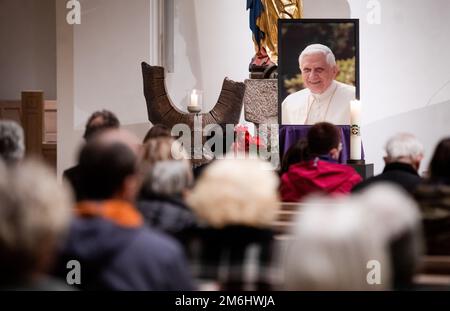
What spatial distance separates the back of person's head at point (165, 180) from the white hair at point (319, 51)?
11.9 feet

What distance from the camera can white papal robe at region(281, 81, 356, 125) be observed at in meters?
6.20

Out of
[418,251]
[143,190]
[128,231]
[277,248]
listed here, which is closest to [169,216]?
[143,190]

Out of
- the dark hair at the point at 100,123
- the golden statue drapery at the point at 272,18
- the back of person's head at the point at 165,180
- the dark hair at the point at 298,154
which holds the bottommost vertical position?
the back of person's head at the point at 165,180

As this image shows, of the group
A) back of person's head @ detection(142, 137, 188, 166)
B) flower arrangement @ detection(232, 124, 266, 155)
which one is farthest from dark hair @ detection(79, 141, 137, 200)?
flower arrangement @ detection(232, 124, 266, 155)

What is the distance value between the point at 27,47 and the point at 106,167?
330 inches

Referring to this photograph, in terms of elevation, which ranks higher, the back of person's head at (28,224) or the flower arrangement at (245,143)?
the flower arrangement at (245,143)

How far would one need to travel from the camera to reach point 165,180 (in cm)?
274

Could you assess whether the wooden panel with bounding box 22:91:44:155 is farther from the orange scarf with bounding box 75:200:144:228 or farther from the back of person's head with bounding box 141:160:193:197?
the orange scarf with bounding box 75:200:144:228

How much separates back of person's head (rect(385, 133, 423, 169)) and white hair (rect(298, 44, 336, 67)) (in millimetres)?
2946

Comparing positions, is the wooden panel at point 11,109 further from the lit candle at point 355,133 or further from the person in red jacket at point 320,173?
the person in red jacket at point 320,173

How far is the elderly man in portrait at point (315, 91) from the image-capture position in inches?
246

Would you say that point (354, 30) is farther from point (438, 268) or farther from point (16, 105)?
point (16, 105)

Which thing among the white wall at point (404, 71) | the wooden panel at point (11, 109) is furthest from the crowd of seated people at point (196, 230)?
the wooden panel at point (11, 109)

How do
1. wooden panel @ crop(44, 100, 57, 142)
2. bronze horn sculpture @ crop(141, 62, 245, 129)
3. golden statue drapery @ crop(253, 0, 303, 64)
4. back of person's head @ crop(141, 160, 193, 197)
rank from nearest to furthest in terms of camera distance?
back of person's head @ crop(141, 160, 193, 197) < bronze horn sculpture @ crop(141, 62, 245, 129) < golden statue drapery @ crop(253, 0, 303, 64) < wooden panel @ crop(44, 100, 57, 142)
